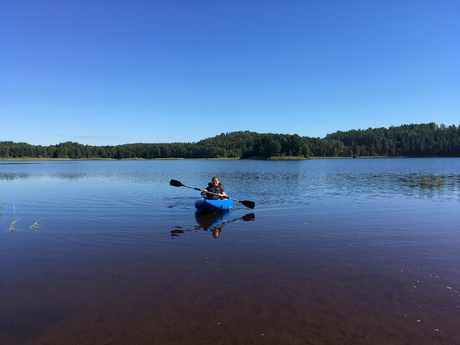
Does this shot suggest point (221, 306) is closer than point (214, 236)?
Yes

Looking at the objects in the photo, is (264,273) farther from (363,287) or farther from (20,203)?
(20,203)

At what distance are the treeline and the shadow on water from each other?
398ft

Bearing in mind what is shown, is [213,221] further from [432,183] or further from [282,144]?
[282,144]

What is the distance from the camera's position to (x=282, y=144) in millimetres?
136625

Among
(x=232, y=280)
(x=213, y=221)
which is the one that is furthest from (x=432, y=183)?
(x=232, y=280)

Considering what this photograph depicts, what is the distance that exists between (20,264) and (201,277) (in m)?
4.76

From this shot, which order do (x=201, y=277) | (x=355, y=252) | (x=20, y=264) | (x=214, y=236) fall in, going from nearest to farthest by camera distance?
(x=201, y=277) → (x=20, y=264) → (x=355, y=252) → (x=214, y=236)

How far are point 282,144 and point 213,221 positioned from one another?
123999mm

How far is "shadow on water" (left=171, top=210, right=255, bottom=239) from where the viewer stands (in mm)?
12837

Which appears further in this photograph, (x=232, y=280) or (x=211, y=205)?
(x=211, y=205)

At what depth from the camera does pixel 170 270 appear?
27.3ft

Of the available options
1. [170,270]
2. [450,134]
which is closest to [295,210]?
[170,270]

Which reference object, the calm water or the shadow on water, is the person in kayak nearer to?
the shadow on water

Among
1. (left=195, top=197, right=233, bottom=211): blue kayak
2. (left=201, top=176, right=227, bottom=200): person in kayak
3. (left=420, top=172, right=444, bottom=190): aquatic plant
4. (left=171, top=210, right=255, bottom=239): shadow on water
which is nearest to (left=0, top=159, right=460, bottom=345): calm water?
(left=171, top=210, right=255, bottom=239): shadow on water
